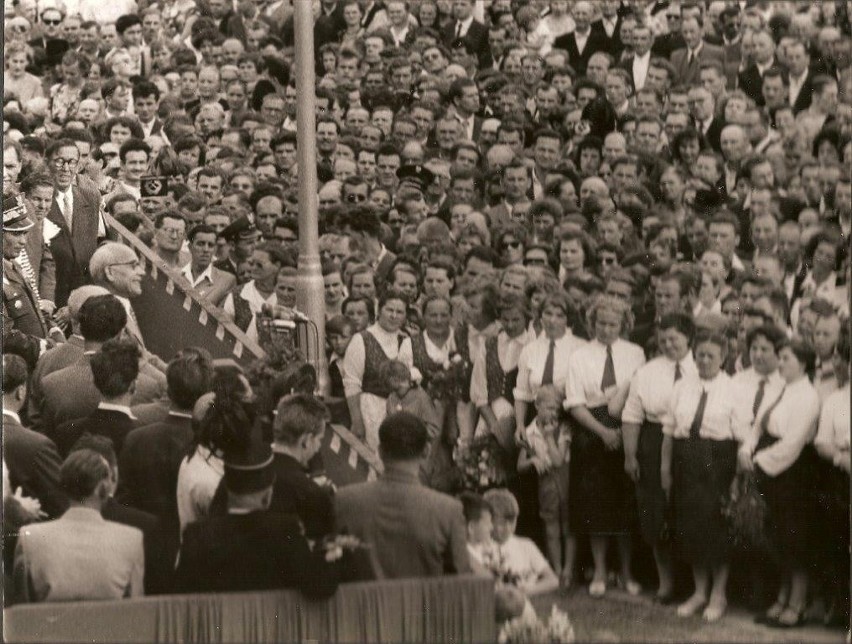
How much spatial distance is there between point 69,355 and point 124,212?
828 mm

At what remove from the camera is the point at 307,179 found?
339 inches

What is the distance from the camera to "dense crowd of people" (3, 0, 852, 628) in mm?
7988

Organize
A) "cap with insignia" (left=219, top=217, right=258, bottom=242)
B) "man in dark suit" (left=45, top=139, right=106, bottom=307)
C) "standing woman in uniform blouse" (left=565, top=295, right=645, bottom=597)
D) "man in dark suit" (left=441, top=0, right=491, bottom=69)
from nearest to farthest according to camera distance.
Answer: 1. "standing woman in uniform blouse" (left=565, top=295, right=645, bottom=597)
2. "man in dark suit" (left=441, top=0, right=491, bottom=69)
3. "cap with insignia" (left=219, top=217, right=258, bottom=242)
4. "man in dark suit" (left=45, top=139, right=106, bottom=307)

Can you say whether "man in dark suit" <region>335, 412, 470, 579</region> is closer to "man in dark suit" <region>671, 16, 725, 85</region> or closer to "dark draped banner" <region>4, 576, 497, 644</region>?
"dark draped banner" <region>4, 576, 497, 644</region>

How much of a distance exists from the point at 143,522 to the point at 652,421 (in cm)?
252

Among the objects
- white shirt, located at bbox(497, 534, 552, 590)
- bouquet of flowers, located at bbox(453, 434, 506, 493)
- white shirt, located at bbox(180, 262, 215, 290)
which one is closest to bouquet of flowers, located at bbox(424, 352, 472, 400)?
bouquet of flowers, located at bbox(453, 434, 506, 493)

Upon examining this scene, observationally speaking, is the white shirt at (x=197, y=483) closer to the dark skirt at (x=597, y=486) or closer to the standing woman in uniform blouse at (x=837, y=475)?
the dark skirt at (x=597, y=486)

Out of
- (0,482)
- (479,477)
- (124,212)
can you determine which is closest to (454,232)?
(479,477)

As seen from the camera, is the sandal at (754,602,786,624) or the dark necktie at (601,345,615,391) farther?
the dark necktie at (601,345,615,391)

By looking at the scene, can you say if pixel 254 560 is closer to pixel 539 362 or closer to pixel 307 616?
pixel 307 616

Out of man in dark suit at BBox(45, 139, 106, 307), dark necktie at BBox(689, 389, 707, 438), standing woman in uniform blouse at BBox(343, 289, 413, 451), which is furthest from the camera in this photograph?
man in dark suit at BBox(45, 139, 106, 307)

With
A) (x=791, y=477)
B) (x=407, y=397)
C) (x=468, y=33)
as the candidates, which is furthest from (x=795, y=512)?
(x=468, y=33)

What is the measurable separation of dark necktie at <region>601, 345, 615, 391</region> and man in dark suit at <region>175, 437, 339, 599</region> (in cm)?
156

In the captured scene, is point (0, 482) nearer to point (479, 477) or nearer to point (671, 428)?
point (479, 477)
